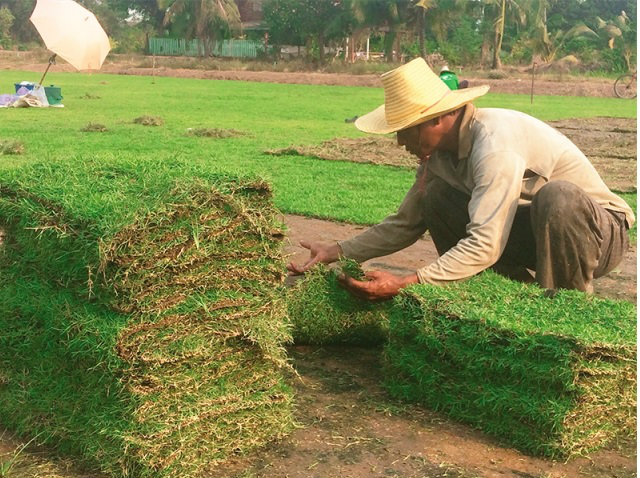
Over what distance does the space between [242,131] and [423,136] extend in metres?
12.5

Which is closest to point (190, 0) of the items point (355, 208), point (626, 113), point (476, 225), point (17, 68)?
point (17, 68)

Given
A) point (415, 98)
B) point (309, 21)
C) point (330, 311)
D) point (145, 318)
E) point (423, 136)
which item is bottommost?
point (330, 311)

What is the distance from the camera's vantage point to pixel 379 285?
4.16 meters

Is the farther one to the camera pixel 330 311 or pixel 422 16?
pixel 422 16

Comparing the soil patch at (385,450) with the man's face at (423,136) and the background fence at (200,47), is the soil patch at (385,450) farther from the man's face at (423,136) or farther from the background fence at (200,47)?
the background fence at (200,47)

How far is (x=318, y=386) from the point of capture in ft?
13.1

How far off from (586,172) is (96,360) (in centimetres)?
288

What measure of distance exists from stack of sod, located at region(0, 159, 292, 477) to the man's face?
1246 millimetres

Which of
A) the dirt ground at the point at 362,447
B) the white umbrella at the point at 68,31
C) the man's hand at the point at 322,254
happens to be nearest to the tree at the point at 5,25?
the white umbrella at the point at 68,31

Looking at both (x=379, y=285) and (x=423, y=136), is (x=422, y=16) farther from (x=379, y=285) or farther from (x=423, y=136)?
(x=379, y=285)

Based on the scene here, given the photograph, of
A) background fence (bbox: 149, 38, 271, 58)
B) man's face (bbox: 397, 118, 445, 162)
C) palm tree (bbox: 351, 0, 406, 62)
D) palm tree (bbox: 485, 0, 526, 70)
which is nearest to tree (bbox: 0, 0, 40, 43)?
background fence (bbox: 149, 38, 271, 58)

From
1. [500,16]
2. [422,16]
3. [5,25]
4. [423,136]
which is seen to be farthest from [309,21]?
[423,136]

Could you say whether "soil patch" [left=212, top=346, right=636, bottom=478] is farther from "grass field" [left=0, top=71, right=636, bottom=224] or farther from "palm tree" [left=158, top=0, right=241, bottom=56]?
"palm tree" [left=158, top=0, right=241, bottom=56]

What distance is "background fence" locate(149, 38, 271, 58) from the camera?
2547 inches
